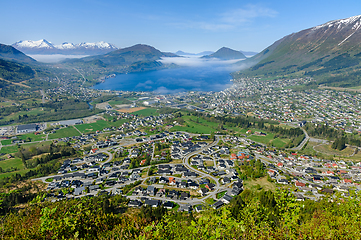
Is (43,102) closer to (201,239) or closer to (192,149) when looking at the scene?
(192,149)

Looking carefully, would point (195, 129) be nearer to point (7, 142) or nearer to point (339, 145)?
point (339, 145)

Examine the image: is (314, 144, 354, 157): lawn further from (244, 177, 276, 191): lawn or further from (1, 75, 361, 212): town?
(244, 177, 276, 191): lawn

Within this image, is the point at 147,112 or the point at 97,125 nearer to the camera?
the point at 97,125

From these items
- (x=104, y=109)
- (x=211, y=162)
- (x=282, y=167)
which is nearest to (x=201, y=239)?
(x=211, y=162)

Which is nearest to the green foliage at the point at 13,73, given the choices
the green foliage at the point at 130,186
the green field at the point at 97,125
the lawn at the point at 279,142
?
the green field at the point at 97,125

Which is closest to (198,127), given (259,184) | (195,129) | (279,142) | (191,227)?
(195,129)

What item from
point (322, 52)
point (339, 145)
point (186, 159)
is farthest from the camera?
point (322, 52)

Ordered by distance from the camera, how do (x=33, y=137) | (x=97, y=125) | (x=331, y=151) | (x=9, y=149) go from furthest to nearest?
1. (x=97, y=125)
2. (x=33, y=137)
3. (x=9, y=149)
4. (x=331, y=151)

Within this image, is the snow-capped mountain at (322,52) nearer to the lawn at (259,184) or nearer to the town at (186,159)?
the town at (186,159)
